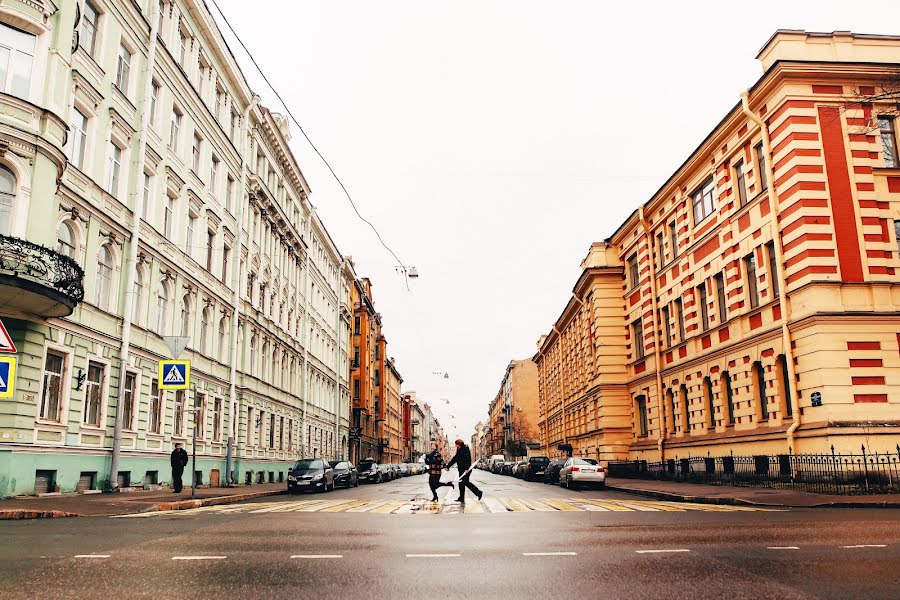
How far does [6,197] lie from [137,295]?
7.70 m

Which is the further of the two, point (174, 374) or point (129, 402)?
point (129, 402)

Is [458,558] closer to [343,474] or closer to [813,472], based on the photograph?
[813,472]

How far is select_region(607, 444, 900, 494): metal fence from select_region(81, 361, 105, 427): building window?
69.2ft

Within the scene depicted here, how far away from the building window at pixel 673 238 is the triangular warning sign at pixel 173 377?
25.3 m

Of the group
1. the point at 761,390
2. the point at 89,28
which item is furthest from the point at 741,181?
the point at 89,28

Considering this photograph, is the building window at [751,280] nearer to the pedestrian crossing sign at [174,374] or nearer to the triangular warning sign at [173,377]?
the pedestrian crossing sign at [174,374]

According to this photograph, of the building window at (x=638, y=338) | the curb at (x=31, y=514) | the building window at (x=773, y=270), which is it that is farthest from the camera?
the building window at (x=638, y=338)

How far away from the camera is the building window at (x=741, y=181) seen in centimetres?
2797

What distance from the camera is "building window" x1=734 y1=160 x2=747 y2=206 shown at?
27969mm

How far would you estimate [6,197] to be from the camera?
18000 millimetres

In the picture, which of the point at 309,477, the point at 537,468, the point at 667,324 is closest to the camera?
the point at 309,477

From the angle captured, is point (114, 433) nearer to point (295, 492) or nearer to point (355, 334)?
point (295, 492)

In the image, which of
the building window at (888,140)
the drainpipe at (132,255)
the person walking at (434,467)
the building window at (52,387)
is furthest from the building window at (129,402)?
the building window at (888,140)

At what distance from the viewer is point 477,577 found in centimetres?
704
